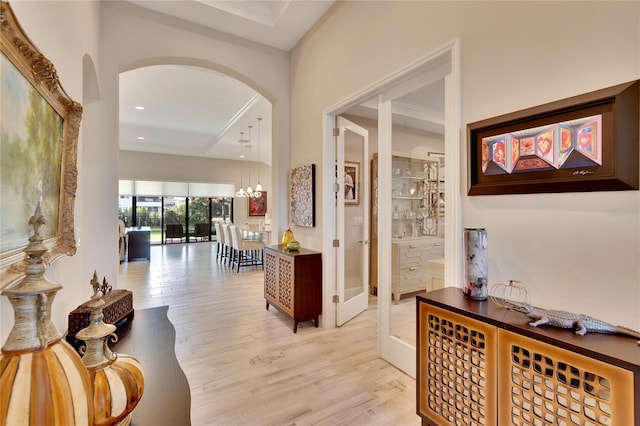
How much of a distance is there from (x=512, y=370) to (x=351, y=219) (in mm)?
2834

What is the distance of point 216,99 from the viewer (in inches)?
227

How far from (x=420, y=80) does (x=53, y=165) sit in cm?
251

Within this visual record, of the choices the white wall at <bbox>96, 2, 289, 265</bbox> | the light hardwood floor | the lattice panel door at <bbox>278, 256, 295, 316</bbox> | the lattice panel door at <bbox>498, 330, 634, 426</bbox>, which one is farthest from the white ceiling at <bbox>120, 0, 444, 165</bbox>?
the light hardwood floor

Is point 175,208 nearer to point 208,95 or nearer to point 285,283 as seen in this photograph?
point 208,95

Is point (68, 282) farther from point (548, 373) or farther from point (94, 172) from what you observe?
point (548, 373)

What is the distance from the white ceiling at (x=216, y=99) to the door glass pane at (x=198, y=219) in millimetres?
2132

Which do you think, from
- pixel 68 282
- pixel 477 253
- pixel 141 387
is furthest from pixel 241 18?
pixel 141 387

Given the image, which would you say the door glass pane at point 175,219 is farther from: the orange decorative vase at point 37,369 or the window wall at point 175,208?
the orange decorative vase at point 37,369

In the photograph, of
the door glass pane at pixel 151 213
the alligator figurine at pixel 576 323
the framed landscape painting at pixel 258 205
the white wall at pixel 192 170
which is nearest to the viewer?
the alligator figurine at pixel 576 323

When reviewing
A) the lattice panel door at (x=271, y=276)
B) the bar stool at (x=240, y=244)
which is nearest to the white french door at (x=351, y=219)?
the lattice panel door at (x=271, y=276)

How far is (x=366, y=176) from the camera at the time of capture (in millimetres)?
4074

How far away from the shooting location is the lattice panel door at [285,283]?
11.1 ft

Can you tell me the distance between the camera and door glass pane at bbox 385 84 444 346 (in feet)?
8.09

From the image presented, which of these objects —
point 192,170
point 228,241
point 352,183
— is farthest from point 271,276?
point 192,170
